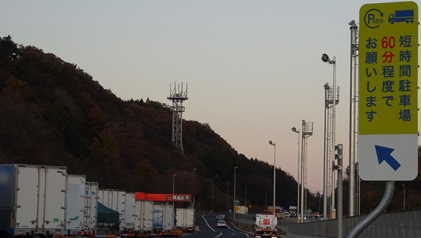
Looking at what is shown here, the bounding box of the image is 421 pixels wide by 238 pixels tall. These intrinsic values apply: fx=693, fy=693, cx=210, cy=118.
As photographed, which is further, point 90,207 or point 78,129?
point 78,129

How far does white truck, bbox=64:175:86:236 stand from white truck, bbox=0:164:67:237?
2032mm

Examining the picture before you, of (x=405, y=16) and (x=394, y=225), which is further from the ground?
(x=405, y=16)

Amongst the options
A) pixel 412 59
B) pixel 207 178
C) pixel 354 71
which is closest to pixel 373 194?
pixel 354 71

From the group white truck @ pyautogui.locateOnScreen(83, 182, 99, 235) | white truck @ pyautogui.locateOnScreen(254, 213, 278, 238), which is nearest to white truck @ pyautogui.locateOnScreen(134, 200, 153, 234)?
white truck @ pyautogui.locateOnScreen(254, 213, 278, 238)

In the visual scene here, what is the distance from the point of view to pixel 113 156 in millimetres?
114375

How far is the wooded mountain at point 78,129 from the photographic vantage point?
3130 inches

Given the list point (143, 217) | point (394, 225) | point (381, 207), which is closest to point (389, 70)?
point (381, 207)

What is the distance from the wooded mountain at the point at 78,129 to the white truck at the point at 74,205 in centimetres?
2996

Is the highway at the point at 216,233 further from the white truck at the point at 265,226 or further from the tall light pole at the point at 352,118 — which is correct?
the tall light pole at the point at 352,118

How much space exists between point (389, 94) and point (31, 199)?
2642 centimetres

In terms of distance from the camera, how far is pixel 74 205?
34312 millimetres

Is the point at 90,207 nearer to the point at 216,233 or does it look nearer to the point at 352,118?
the point at 352,118

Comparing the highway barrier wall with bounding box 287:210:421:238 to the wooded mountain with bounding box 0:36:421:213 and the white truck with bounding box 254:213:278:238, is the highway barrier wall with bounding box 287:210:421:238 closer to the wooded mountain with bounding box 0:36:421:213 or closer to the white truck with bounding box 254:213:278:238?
the white truck with bounding box 254:213:278:238

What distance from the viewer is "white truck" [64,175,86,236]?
33875 millimetres
